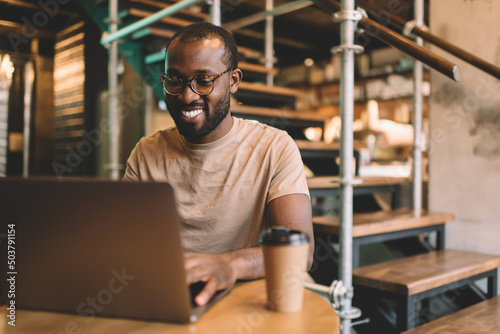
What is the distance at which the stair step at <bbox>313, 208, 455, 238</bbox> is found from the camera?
1851mm

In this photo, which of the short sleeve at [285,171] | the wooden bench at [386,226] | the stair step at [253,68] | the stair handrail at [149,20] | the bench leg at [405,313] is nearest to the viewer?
the short sleeve at [285,171]

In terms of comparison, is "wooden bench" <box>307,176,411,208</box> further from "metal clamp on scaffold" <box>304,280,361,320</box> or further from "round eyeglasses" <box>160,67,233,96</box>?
"round eyeglasses" <box>160,67,233,96</box>

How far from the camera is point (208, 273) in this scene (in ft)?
2.75

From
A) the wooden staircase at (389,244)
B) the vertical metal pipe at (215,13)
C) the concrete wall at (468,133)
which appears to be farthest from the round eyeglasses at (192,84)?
the concrete wall at (468,133)

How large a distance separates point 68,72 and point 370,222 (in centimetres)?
393

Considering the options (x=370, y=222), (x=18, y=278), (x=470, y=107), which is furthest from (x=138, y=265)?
(x=470, y=107)

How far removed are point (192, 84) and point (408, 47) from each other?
83 centimetres

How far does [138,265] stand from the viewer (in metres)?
0.67

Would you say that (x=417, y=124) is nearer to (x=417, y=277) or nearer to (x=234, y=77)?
(x=417, y=277)

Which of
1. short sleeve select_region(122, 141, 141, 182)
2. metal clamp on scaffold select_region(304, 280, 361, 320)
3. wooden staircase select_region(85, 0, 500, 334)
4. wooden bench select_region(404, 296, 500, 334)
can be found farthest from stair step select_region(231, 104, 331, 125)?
wooden bench select_region(404, 296, 500, 334)

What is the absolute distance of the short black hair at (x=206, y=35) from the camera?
130 cm

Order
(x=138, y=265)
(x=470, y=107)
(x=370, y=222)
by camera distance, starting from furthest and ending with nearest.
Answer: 1. (x=470, y=107)
2. (x=370, y=222)
3. (x=138, y=265)

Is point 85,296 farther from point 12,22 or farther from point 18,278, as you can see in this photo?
point 12,22

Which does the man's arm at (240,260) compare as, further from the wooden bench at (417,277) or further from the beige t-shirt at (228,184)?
the wooden bench at (417,277)
